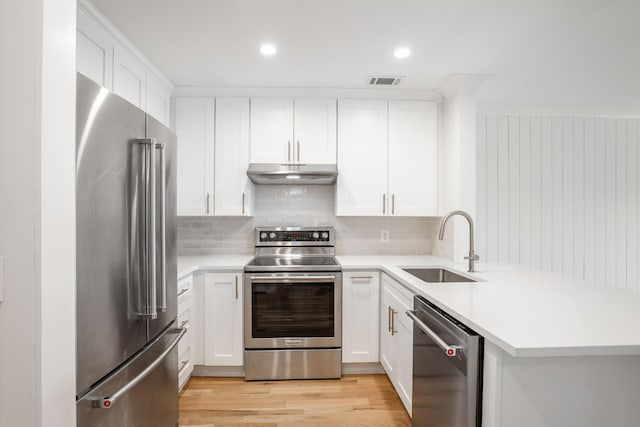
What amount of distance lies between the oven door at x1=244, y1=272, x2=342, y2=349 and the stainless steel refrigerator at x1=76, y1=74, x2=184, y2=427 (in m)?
1.01

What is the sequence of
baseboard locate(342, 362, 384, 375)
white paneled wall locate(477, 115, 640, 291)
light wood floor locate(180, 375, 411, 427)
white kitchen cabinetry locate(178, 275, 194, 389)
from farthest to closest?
white paneled wall locate(477, 115, 640, 291) → baseboard locate(342, 362, 384, 375) → white kitchen cabinetry locate(178, 275, 194, 389) → light wood floor locate(180, 375, 411, 427)

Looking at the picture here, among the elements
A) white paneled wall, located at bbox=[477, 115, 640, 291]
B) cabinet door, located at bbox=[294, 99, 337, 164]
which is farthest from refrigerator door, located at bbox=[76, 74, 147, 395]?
white paneled wall, located at bbox=[477, 115, 640, 291]

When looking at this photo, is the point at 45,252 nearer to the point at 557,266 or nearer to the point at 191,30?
the point at 191,30

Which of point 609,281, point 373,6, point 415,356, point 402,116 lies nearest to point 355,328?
point 415,356

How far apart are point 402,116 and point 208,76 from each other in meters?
1.65

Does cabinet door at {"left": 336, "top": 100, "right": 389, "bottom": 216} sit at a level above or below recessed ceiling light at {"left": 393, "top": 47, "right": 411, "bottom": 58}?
below

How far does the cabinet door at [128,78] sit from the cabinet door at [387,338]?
2.22 metres

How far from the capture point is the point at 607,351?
108 cm

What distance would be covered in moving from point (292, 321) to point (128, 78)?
203cm

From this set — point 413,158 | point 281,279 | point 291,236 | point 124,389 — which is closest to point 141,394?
point 124,389

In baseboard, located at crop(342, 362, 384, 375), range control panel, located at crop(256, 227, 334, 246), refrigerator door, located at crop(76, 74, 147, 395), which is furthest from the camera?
range control panel, located at crop(256, 227, 334, 246)

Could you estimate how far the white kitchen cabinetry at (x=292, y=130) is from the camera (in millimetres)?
3016

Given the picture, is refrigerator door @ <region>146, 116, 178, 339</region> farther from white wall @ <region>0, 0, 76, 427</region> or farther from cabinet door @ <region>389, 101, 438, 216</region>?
cabinet door @ <region>389, 101, 438, 216</region>

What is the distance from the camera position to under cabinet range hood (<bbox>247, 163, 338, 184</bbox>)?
9.37 ft
